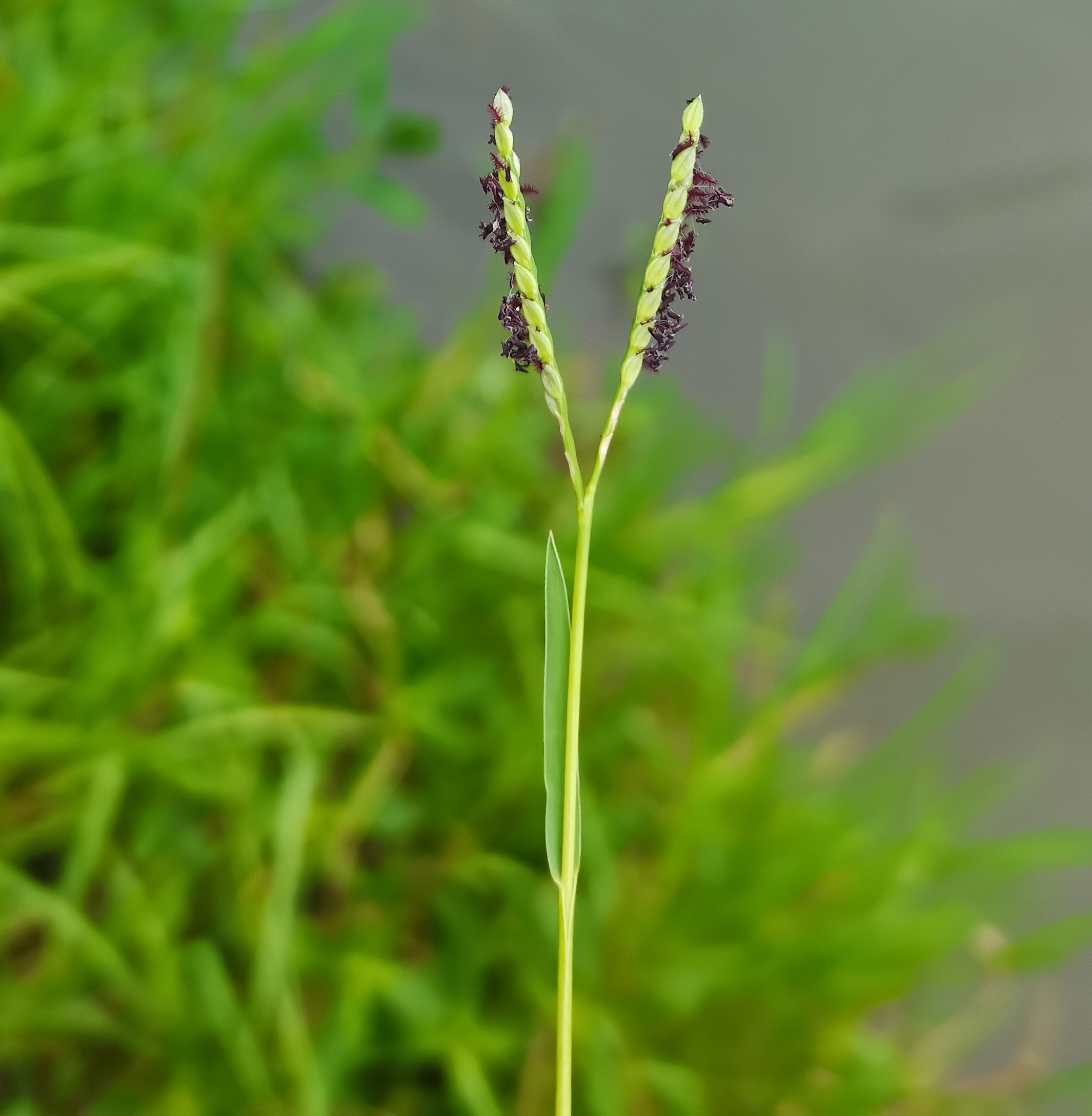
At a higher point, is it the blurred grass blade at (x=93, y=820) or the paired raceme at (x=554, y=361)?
the blurred grass blade at (x=93, y=820)

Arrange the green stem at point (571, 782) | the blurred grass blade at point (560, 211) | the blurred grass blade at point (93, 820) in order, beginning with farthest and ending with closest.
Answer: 1. the blurred grass blade at point (560, 211)
2. the blurred grass blade at point (93, 820)
3. the green stem at point (571, 782)

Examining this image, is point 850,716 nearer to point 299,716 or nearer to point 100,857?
point 299,716

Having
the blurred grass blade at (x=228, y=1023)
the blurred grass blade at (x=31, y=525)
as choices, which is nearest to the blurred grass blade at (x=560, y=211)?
the blurred grass blade at (x=31, y=525)

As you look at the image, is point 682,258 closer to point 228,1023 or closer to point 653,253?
point 653,253

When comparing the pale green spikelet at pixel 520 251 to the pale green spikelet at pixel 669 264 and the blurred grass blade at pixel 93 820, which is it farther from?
the blurred grass blade at pixel 93 820

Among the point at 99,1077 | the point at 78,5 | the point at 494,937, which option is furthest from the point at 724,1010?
the point at 78,5

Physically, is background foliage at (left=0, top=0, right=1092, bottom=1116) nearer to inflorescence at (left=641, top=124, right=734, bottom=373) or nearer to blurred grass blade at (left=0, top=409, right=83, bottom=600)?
blurred grass blade at (left=0, top=409, right=83, bottom=600)

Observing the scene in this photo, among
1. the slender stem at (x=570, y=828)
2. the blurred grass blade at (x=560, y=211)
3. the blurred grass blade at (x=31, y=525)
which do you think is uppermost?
the blurred grass blade at (x=560, y=211)

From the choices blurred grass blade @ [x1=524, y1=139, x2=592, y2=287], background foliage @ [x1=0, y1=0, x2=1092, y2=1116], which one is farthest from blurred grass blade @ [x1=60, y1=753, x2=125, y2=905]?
blurred grass blade @ [x1=524, y1=139, x2=592, y2=287]

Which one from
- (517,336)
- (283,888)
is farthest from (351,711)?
(517,336)
